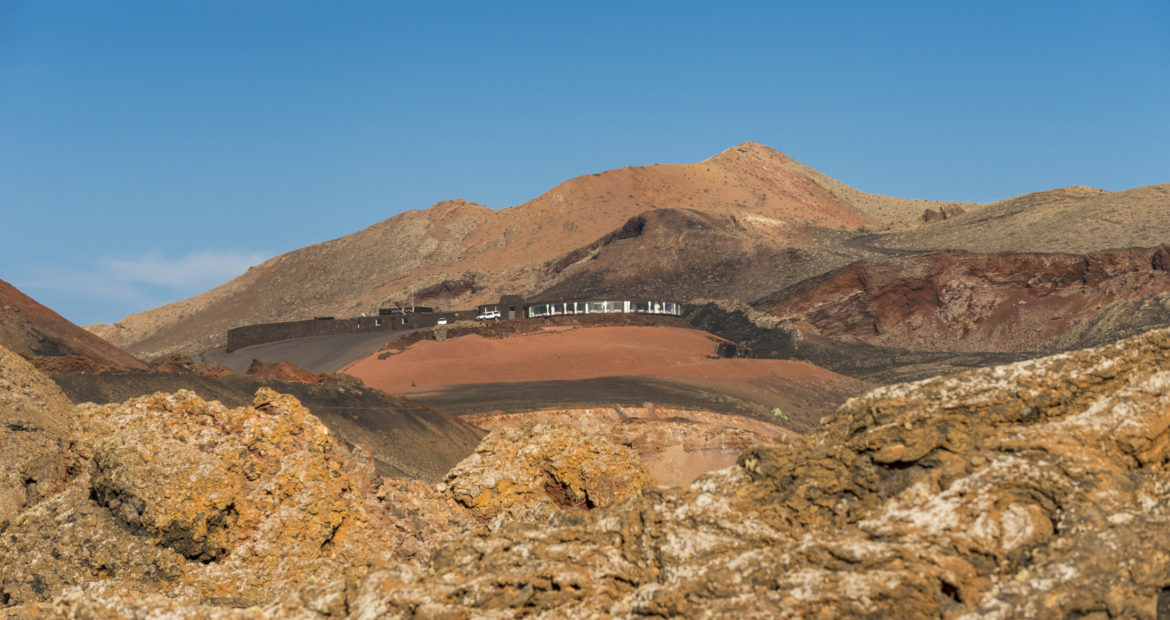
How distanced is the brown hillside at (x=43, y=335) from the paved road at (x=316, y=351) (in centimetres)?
2420

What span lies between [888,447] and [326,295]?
437 ft

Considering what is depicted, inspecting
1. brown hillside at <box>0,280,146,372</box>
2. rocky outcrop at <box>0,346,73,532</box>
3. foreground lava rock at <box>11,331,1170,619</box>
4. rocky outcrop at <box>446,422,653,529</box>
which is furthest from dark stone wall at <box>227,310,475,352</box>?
foreground lava rock at <box>11,331,1170,619</box>

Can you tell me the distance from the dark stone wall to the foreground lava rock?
81954 millimetres

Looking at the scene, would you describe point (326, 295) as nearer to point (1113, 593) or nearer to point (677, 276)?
point (677, 276)

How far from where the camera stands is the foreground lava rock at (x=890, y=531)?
4945 millimetres

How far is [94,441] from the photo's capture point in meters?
10.2

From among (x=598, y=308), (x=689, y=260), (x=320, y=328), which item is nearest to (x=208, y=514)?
(x=320, y=328)

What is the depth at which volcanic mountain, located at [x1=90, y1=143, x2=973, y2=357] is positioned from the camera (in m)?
110

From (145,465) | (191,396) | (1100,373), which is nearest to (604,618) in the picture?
(1100,373)

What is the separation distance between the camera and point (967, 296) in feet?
272

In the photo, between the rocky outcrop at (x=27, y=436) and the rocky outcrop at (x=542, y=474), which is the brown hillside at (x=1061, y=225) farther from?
the rocky outcrop at (x=27, y=436)

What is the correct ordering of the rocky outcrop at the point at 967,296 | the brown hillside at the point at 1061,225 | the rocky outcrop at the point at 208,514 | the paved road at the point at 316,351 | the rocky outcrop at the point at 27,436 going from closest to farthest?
the rocky outcrop at the point at 208,514 < the rocky outcrop at the point at 27,436 < the paved road at the point at 316,351 < the rocky outcrop at the point at 967,296 < the brown hillside at the point at 1061,225

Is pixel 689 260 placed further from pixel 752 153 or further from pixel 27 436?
pixel 27 436

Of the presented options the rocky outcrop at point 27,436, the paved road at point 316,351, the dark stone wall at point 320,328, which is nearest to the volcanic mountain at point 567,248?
the dark stone wall at point 320,328
